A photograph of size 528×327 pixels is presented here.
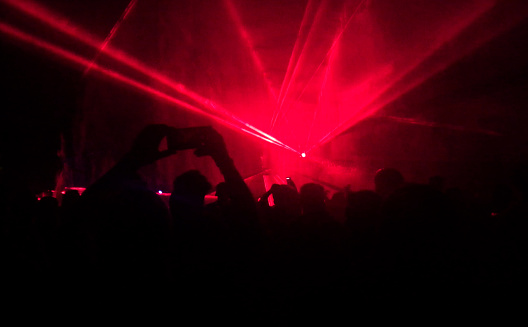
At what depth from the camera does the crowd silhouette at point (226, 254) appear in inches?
51.7

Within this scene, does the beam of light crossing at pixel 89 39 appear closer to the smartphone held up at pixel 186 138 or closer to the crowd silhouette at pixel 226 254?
the crowd silhouette at pixel 226 254

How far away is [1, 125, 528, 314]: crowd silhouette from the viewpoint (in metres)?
1.31

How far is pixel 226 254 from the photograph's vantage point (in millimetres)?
1471

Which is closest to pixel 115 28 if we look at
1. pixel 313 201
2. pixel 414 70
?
pixel 313 201

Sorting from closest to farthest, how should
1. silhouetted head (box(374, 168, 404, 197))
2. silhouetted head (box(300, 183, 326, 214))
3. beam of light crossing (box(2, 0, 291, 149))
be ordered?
silhouetted head (box(300, 183, 326, 214))
silhouetted head (box(374, 168, 404, 197))
beam of light crossing (box(2, 0, 291, 149))

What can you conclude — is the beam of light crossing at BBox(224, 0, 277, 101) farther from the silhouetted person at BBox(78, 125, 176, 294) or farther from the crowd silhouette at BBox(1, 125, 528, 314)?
the silhouetted person at BBox(78, 125, 176, 294)

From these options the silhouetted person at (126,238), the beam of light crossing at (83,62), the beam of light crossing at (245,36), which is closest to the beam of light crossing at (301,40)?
the beam of light crossing at (245,36)

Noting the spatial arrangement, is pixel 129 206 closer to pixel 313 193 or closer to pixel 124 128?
pixel 313 193

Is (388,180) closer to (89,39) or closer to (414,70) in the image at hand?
(414,70)

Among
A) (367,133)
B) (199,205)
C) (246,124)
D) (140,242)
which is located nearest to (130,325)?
(140,242)

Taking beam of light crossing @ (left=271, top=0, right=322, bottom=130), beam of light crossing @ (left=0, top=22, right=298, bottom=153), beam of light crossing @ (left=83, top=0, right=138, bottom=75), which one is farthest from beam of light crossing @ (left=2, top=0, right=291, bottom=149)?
beam of light crossing @ (left=271, top=0, right=322, bottom=130)

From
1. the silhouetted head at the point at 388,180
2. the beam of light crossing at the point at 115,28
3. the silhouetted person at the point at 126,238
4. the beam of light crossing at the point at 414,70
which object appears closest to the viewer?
the silhouetted person at the point at 126,238

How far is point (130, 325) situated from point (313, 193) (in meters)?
1.32

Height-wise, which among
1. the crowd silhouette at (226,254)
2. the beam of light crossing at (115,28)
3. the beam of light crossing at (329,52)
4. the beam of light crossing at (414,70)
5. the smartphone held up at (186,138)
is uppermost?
the beam of light crossing at (329,52)
